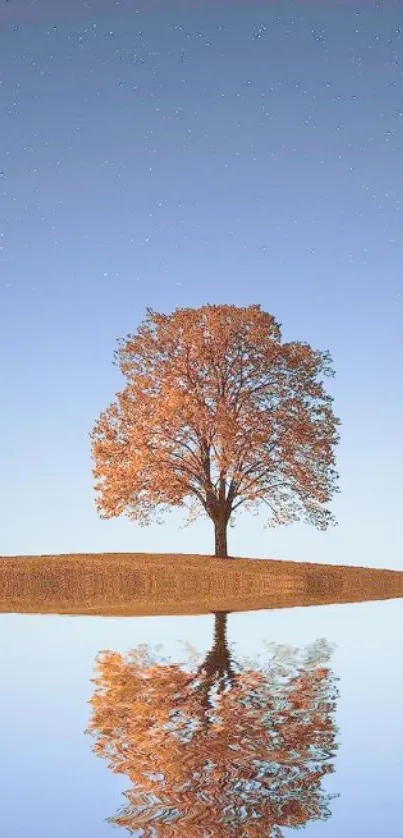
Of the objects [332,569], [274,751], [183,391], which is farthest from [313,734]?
[332,569]

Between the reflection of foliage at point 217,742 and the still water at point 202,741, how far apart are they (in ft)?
0.05

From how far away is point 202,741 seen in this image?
846 centimetres

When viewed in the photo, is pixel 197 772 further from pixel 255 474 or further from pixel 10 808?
pixel 255 474

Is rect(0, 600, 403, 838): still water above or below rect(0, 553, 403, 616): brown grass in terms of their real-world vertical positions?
below

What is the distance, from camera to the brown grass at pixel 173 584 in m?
29.2

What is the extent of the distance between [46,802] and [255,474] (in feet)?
112

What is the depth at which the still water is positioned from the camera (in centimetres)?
647

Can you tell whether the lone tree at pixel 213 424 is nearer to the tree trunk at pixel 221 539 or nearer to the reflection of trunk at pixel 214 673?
the tree trunk at pixel 221 539

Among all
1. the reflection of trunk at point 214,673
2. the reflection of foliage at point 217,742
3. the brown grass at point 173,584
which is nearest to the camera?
the reflection of foliage at point 217,742

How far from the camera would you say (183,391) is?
134 ft

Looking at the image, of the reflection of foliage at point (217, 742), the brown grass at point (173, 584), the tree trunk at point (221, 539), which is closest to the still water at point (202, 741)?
the reflection of foliage at point (217, 742)

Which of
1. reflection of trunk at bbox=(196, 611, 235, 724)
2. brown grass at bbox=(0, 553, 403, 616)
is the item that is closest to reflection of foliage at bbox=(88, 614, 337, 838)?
reflection of trunk at bbox=(196, 611, 235, 724)

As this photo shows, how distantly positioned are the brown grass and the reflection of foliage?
13738 mm

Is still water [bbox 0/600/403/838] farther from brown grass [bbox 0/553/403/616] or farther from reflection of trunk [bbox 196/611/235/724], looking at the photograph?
brown grass [bbox 0/553/403/616]
